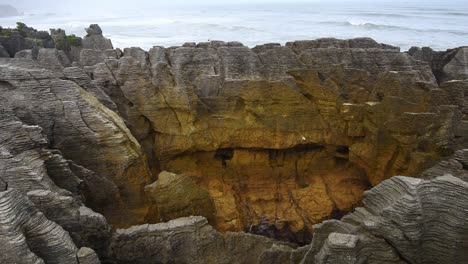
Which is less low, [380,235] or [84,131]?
[84,131]

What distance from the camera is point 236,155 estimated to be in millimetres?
13281

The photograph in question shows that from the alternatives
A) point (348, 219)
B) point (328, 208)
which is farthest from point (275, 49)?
point (348, 219)

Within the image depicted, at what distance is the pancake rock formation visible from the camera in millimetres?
6590

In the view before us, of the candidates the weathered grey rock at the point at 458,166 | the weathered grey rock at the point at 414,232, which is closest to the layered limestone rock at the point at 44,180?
the weathered grey rock at the point at 414,232

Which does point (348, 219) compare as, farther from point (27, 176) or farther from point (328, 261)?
point (27, 176)

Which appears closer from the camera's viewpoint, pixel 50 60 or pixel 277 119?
pixel 50 60

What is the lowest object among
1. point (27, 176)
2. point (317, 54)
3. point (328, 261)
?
point (328, 261)

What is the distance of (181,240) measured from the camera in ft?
25.6

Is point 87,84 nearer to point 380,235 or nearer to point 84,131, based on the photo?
point 84,131

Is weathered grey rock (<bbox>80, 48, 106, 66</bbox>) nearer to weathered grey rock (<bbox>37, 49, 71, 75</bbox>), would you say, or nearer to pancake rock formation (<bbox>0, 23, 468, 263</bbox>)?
pancake rock formation (<bbox>0, 23, 468, 263</bbox>)

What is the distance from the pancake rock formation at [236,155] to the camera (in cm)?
659

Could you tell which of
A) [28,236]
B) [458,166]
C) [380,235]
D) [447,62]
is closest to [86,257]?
[28,236]

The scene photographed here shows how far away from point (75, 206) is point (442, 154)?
8.23 metres

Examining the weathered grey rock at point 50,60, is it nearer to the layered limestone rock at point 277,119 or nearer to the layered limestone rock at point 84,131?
the layered limestone rock at point 277,119
